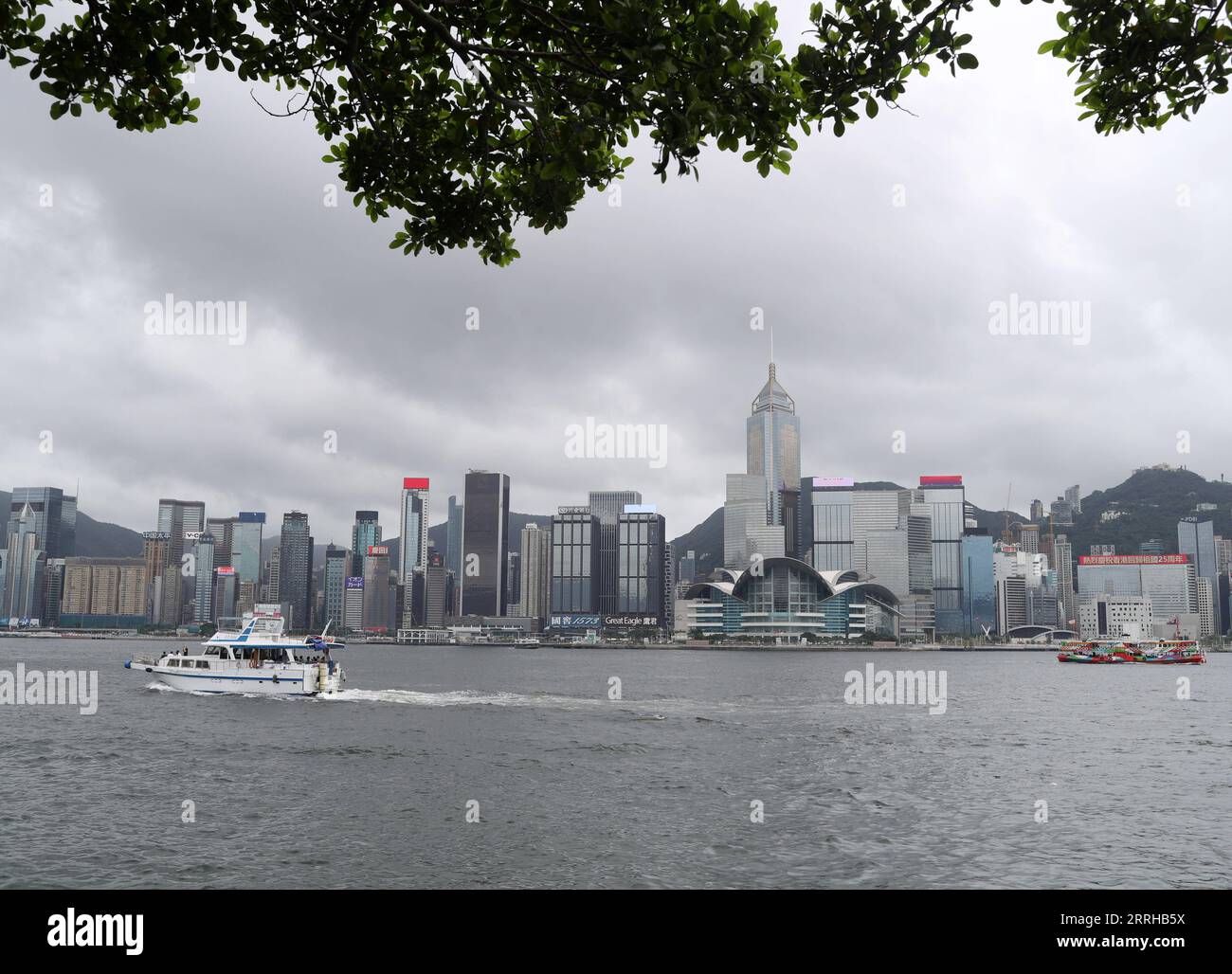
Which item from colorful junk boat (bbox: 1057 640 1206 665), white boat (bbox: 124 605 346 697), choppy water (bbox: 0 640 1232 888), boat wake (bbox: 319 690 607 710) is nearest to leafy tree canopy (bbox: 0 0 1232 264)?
choppy water (bbox: 0 640 1232 888)

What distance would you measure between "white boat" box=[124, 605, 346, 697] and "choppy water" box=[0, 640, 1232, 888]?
340 cm

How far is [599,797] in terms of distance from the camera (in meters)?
29.1

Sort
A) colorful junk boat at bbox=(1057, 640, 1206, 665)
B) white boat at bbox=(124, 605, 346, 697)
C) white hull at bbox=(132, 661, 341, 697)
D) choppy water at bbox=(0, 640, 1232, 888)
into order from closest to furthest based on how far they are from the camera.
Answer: choppy water at bbox=(0, 640, 1232, 888) → white hull at bbox=(132, 661, 341, 697) → white boat at bbox=(124, 605, 346, 697) → colorful junk boat at bbox=(1057, 640, 1206, 665)

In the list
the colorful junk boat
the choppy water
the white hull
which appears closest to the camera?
the choppy water

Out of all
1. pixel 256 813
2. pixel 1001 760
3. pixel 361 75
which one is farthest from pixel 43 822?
pixel 1001 760

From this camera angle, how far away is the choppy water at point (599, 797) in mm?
21125

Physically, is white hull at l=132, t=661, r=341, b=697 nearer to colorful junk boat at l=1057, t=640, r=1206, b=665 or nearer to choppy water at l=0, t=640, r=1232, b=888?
choppy water at l=0, t=640, r=1232, b=888

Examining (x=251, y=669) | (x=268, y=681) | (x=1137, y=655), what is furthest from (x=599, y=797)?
(x=1137, y=655)

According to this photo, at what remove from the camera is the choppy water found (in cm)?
2112

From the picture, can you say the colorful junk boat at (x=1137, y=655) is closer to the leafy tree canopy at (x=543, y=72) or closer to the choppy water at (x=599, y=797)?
the choppy water at (x=599, y=797)

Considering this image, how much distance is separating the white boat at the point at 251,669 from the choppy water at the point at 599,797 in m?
3.40
